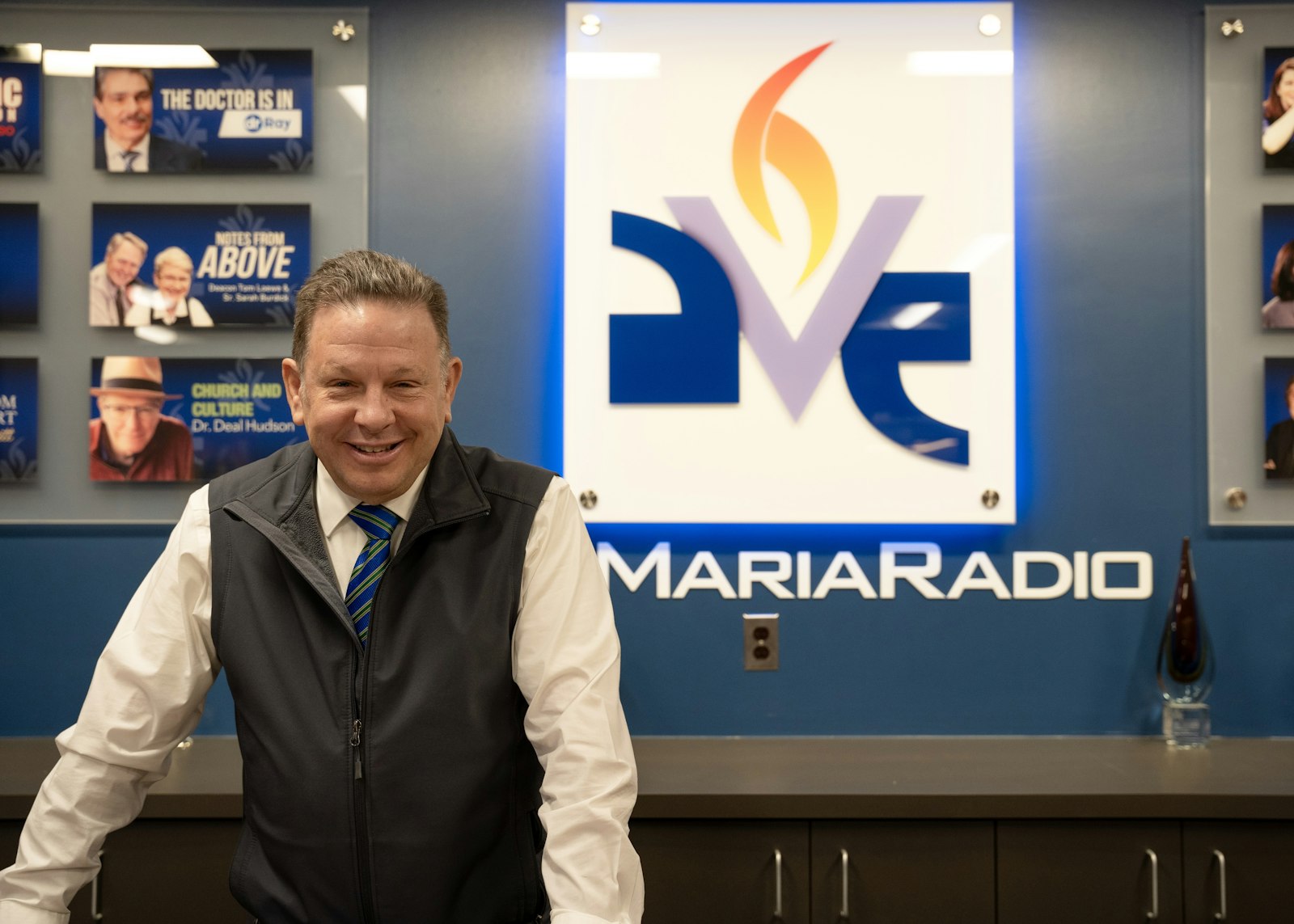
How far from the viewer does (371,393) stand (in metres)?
1.46

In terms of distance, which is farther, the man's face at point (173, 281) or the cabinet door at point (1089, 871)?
the man's face at point (173, 281)

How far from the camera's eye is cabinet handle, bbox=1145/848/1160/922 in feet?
6.52

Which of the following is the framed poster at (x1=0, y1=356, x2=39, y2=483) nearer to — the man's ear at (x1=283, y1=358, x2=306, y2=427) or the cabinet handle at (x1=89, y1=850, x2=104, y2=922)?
the cabinet handle at (x1=89, y1=850, x2=104, y2=922)

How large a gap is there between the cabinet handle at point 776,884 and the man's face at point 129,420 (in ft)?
5.74

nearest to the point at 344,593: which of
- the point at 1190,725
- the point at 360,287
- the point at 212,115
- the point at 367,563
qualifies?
the point at 367,563

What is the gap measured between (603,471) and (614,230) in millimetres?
589

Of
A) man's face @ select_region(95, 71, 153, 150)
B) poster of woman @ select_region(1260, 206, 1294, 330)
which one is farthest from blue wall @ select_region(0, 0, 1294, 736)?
man's face @ select_region(95, 71, 153, 150)

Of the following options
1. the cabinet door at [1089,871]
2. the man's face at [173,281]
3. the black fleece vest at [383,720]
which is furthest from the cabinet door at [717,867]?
the man's face at [173,281]

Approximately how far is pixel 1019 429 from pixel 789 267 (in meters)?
0.69

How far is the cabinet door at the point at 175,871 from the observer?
6.60ft

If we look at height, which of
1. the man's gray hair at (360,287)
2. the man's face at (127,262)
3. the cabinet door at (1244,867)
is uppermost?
the man's face at (127,262)

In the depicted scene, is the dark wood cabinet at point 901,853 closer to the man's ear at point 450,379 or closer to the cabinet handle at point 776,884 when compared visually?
the cabinet handle at point 776,884

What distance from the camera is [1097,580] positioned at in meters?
2.50

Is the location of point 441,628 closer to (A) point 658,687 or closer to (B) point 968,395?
(A) point 658,687
